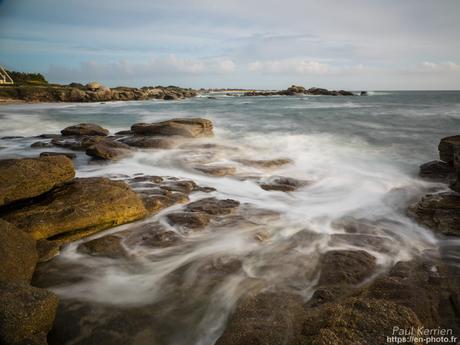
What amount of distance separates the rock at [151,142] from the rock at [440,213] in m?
9.78

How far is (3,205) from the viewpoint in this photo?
5.50 metres

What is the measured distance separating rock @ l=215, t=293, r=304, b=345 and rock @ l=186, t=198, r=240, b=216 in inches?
113

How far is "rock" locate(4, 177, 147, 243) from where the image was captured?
5.30 m

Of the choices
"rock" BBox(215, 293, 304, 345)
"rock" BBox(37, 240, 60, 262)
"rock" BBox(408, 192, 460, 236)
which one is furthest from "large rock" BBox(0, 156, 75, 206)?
"rock" BBox(408, 192, 460, 236)

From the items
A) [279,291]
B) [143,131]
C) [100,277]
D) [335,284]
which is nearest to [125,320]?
[100,277]

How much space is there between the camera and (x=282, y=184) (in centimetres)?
897

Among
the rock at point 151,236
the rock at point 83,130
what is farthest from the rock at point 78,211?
the rock at point 83,130

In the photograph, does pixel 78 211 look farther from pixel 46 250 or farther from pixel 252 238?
pixel 252 238

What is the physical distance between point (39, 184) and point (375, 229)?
21.6 ft

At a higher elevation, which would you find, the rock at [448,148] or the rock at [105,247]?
the rock at [448,148]

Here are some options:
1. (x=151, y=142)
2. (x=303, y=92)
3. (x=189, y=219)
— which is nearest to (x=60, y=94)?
(x=151, y=142)

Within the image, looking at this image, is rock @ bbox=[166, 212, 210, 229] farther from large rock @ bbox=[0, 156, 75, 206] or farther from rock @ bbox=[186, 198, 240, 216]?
large rock @ bbox=[0, 156, 75, 206]

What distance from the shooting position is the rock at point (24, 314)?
2.85 m

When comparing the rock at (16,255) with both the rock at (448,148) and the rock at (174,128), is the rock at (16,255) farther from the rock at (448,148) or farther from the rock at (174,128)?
the rock at (174,128)
